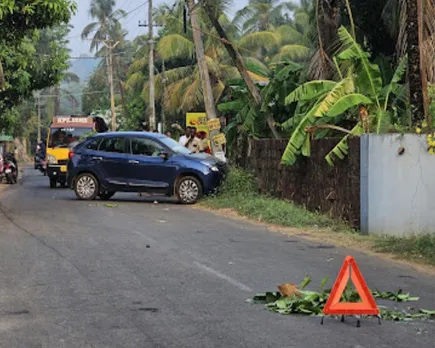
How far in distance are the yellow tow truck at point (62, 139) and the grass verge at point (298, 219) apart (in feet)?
33.4

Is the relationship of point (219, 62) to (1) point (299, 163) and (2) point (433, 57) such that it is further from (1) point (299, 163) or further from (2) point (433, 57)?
(2) point (433, 57)

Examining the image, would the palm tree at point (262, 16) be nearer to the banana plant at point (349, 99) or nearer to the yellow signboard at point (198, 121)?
the yellow signboard at point (198, 121)

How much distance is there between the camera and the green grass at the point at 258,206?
16047 mm

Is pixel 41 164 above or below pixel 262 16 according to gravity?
below

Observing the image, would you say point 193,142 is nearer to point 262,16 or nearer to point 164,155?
point 164,155

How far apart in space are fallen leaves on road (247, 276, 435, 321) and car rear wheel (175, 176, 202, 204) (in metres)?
12.6

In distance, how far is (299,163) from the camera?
1808 cm

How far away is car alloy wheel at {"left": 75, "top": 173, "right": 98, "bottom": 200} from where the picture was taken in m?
22.0

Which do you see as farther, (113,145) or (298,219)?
(113,145)

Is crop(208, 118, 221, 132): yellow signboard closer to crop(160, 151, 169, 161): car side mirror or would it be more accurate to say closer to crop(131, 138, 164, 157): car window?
crop(131, 138, 164, 157): car window

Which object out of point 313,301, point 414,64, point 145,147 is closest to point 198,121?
point 145,147

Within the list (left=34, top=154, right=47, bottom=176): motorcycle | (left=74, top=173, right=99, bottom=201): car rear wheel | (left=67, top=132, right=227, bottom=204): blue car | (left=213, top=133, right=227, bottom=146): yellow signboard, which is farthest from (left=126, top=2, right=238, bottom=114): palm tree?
(left=74, top=173, right=99, bottom=201): car rear wheel

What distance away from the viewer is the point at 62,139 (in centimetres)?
3103

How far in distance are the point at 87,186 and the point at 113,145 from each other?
1.30 meters
